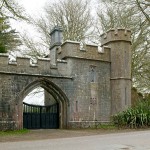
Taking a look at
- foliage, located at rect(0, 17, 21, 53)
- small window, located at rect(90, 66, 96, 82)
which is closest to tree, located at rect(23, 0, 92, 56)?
foliage, located at rect(0, 17, 21, 53)

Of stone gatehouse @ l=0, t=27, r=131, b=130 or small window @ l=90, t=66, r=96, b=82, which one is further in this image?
small window @ l=90, t=66, r=96, b=82

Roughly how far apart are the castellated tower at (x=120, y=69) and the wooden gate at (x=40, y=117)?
3.50 m

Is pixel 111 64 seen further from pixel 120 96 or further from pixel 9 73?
pixel 9 73

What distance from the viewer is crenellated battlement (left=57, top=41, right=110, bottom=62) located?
763 inches

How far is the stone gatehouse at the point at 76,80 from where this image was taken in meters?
17.5

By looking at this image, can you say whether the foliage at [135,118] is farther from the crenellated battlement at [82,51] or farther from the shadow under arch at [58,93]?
the crenellated battlement at [82,51]

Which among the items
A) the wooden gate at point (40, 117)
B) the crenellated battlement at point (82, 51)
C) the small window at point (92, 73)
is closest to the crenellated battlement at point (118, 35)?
the crenellated battlement at point (82, 51)

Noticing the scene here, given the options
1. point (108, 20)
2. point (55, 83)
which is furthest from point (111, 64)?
point (108, 20)

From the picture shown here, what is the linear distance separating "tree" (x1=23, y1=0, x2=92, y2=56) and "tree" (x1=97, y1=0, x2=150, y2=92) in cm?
159

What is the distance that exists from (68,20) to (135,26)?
8.39 metres

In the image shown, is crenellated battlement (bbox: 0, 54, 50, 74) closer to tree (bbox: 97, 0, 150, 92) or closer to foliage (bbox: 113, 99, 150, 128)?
foliage (bbox: 113, 99, 150, 128)

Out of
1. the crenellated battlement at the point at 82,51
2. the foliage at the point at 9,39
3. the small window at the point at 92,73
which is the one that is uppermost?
the foliage at the point at 9,39

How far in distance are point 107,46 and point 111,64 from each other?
1.18 m

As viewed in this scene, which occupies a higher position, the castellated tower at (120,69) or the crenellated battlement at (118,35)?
the crenellated battlement at (118,35)
